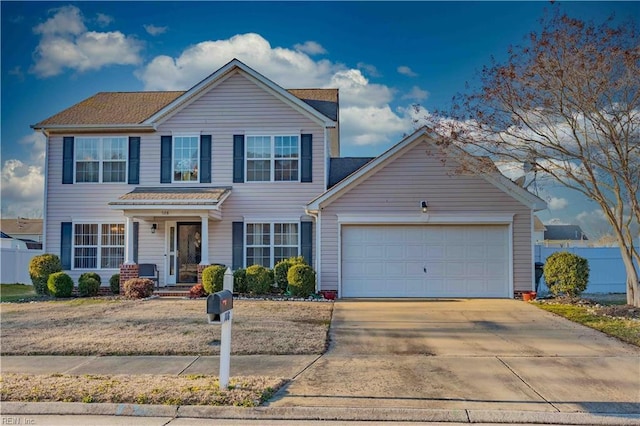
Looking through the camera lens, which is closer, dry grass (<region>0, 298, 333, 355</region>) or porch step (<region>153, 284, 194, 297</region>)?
dry grass (<region>0, 298, 333, 355</region>)

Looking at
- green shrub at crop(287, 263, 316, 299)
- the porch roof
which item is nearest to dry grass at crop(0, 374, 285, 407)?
green shrub at crop(287, 263, 316, 299)

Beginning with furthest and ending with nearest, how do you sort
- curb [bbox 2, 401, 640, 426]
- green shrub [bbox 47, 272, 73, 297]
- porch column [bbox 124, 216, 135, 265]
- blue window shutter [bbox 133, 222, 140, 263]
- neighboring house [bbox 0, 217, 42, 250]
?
neighboring house [bbox 0, 217, 42, 250], blue window shutter [bbox 133, 222, 140, 263], porch column [bbox 124, 216, 135, 265], green shrub [bbox 47, 272, 73, 297], curb [bbox 2, 401, 640, 426]

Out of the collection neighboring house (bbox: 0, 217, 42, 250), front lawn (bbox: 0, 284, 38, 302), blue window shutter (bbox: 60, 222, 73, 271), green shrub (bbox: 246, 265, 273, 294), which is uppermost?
neighboring house (bbox: 0, 217, 42, 250)

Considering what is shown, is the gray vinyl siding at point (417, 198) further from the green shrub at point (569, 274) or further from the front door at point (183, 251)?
the front door at point (183, 251)

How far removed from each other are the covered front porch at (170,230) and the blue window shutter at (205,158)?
1.55ft

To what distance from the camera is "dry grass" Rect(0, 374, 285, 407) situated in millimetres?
6430

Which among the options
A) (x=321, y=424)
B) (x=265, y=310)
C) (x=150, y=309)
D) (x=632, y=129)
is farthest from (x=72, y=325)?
(x=632, y=129)

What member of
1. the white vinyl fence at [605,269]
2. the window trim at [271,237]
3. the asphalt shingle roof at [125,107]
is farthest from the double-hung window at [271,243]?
the white vinyl fence at [605,269]

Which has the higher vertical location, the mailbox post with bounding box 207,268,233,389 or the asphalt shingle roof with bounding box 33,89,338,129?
the asphalt shingle roof with bounding box 33,89,338,129

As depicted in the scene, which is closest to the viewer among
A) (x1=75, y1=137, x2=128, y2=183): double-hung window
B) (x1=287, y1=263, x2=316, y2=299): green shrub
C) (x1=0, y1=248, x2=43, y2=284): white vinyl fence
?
(x1=287, y1=263, x2=316, y2=299): green shrub

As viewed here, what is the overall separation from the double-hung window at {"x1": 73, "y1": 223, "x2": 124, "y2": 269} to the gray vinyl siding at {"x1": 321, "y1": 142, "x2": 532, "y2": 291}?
24.9 ft

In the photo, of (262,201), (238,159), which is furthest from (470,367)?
(238,159)

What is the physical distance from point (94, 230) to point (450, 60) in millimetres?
13692

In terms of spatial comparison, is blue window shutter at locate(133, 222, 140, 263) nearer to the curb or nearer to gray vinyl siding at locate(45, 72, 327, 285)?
gray vinyl siding at locate(45, 72, 327, 285)
